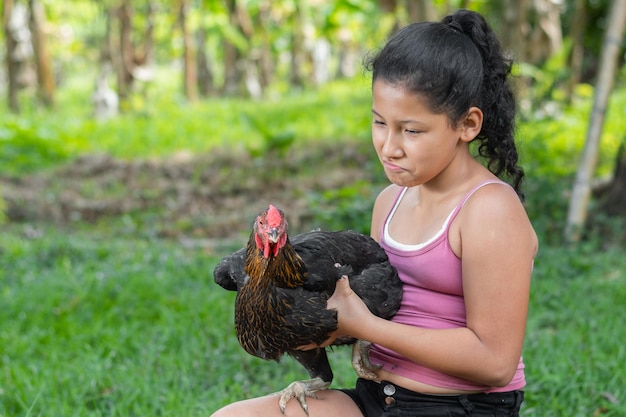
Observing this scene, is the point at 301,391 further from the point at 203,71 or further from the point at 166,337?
the point at 203,71

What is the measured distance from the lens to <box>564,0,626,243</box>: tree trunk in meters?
5.26

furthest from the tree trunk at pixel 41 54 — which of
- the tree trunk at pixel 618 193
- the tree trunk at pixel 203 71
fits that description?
A: the tree trunk at pixel 618 193

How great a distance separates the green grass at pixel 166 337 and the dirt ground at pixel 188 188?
143 centimetres

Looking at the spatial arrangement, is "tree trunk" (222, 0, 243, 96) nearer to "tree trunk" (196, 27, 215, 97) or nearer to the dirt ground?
"tree trunk" (196, 27, 215, 97)

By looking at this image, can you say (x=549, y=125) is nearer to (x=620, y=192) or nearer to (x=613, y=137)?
(x=613, y=137)

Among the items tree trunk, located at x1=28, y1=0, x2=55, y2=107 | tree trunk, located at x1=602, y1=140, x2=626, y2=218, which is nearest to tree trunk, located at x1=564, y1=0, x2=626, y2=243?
tree trunk, located at x1=602, y1=140, x2=626, y2=218

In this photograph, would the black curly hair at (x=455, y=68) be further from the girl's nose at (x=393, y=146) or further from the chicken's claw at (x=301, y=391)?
the chicken's claw at (x=301, y=391)

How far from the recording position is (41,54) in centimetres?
1425

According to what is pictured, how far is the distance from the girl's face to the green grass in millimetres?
1598

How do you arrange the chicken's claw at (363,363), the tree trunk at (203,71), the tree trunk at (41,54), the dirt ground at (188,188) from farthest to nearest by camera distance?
1. the tree trunk at (203,71)
2. the tree trunk at (41,54)
3. the dirt ground at (188,188)
4. the chicken's claw at (363,363)

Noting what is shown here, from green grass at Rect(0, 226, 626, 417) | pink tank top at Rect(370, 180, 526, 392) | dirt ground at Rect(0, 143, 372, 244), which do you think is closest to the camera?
pink tank top at Rect(370, 180, 526, 392)

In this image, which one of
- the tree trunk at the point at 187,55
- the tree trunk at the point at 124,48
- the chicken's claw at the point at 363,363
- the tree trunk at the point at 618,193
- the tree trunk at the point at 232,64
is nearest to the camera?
the chicken's claw at the point at 363,363

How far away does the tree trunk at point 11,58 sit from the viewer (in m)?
13.3

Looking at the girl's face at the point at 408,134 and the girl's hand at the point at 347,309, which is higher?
the girl's face at the point at 408,134
